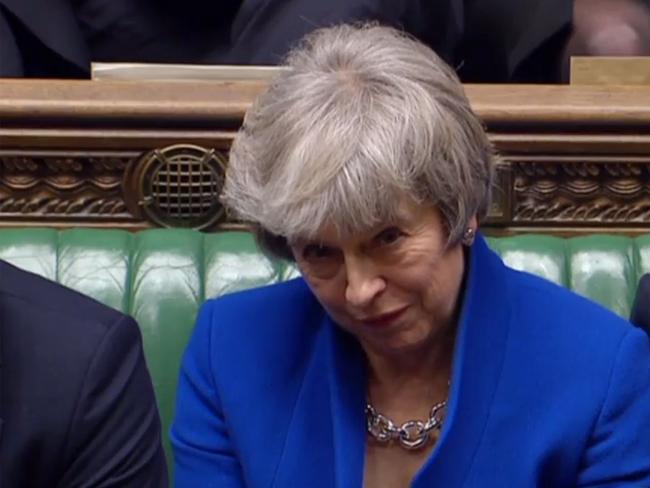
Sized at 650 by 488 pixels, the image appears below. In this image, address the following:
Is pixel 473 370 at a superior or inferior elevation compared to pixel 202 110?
inferior

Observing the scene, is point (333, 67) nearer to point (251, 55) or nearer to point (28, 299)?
point (28, 299)

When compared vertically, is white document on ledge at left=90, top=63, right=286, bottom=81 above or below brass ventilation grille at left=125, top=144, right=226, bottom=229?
above

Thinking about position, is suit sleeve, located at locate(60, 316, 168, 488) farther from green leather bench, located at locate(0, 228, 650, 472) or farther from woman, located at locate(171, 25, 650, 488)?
green leather bench, located at locate(0, 228, 650, 472)

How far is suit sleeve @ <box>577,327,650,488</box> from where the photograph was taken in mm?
1310

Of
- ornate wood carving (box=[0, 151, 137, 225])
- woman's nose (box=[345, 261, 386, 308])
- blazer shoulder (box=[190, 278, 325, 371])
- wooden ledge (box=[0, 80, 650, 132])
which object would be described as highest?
wooden ledge (box=[0, 80, 650, 132])

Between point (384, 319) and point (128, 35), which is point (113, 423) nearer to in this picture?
point (384, 319)

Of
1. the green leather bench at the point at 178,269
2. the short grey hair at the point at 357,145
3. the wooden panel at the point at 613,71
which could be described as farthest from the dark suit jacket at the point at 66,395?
the wooden panel at the point at 613,71

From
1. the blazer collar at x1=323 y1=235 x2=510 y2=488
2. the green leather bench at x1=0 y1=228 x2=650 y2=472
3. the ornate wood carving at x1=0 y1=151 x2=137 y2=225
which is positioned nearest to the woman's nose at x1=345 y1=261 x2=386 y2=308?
the blazer collar at x1=323 y1=235 x2=510 y2=488

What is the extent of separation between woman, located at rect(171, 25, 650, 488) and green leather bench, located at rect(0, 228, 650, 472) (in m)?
0.23

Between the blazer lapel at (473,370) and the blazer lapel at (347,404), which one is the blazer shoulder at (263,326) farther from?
the blazer lapel at (473,370)

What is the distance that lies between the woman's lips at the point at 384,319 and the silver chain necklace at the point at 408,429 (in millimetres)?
127

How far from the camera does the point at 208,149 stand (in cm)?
175

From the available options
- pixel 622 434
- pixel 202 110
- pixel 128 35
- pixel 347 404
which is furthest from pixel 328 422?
pixel 128 35

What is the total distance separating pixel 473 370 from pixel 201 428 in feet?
0.83
